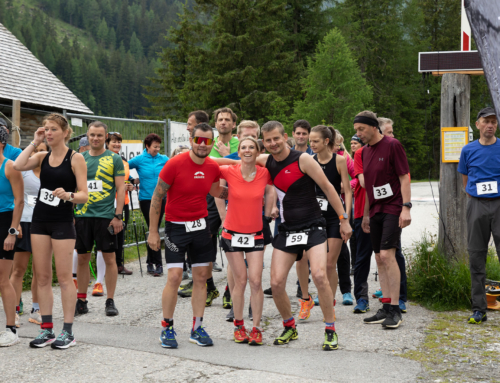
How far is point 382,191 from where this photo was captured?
5.61 m

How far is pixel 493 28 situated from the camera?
1.25 m

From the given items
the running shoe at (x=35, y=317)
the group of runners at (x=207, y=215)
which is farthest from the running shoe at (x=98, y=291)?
the group of runners at (x=207, y=215)

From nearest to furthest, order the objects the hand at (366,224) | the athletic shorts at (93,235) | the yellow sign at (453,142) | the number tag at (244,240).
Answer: the number tag at (244,240) → the hand at (366,224) → the athletic shorts at (93,235) → the yellow sign at (453,142)

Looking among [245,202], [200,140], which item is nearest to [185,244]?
[245,202]

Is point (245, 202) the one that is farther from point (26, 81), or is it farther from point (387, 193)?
point (26, 81)

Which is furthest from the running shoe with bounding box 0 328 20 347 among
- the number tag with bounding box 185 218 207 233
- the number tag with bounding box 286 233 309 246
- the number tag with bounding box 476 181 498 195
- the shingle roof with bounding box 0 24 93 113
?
the shingle roof with bounding box 0 24 93 113

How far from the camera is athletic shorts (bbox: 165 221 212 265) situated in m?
4.98

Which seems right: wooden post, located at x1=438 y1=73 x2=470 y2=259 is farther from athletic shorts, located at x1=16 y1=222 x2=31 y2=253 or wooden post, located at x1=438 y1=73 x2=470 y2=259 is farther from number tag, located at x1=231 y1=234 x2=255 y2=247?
athletic shorts, located at x1=16 y1=222 x2=31 y2=253

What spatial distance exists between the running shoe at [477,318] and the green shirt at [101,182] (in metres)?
4.16

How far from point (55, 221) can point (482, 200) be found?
434 centimetres

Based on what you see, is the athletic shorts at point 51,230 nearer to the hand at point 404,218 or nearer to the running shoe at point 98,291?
the running shoe at point 98,291

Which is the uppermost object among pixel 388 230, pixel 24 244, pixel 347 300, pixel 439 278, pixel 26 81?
pixel 26 81

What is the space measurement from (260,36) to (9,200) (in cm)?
3344

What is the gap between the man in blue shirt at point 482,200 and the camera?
18.9 ft
